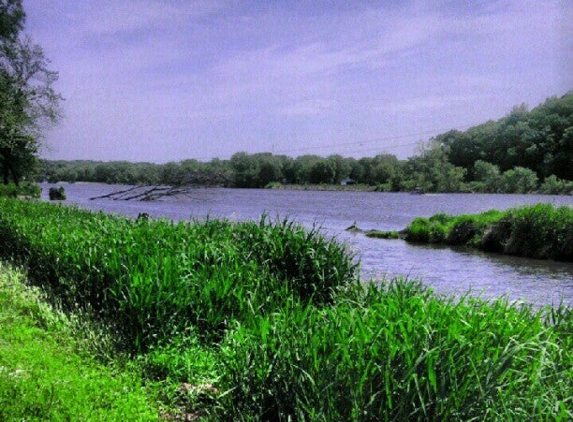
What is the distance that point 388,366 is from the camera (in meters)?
3.18

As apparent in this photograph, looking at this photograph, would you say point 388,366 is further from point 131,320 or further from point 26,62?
point 26,62

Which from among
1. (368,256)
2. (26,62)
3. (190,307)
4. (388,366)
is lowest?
(368,256)

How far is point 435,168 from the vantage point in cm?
9750

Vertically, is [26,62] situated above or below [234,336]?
above

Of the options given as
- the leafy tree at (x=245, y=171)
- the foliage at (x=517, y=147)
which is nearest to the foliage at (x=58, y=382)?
the foliage at (x=517, y=147)

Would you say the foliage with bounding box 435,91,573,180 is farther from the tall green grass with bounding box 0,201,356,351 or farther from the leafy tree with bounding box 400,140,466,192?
the tall green grass with bounding box 0,201,356,351

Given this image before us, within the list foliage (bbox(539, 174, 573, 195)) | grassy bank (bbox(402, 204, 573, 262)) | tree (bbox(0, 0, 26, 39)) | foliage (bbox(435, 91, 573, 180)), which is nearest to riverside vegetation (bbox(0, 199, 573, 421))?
grassy bank (bbox(402, 204, 573, 262))

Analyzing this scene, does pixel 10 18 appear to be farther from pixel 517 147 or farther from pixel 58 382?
pixel 517 147

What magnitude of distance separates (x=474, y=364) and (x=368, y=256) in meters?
16.3

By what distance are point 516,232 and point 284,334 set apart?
1958 centimetres


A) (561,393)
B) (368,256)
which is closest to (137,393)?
(561,393)

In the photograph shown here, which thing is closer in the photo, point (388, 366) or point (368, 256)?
point (388, 366)

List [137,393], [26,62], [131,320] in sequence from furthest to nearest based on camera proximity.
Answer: [26,62] < [131,320] < [137,393]

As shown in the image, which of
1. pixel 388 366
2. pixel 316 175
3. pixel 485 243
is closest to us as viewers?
pixel 388 366
